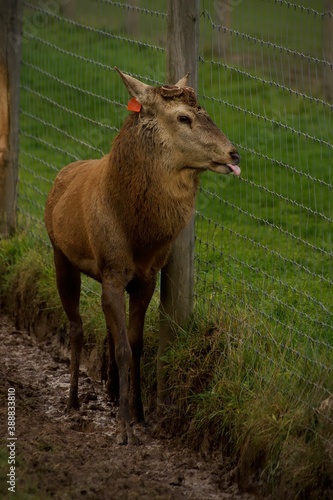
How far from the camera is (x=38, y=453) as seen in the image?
18.9 ft

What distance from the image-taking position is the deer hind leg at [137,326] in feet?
21.3

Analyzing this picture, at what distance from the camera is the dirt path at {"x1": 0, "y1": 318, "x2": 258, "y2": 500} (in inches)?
210

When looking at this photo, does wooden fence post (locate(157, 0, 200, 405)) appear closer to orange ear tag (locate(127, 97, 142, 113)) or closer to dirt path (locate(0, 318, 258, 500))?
orange ear tag (locate(127, 97, 142, 113))

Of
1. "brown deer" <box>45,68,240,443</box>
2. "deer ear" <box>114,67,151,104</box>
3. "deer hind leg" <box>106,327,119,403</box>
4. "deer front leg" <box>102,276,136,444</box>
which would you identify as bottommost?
"deer hind leg" <box>106,327,119,403</box>

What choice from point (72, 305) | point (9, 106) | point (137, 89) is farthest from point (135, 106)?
point (9, 106)

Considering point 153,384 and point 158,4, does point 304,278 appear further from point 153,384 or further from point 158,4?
point 158,4

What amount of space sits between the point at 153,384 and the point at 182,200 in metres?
1.39

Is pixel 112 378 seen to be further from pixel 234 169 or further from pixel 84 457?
pixel 234 169

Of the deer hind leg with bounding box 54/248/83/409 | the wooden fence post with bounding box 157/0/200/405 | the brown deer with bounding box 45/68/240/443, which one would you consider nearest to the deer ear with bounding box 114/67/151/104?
the brown deer with bounding box 45/68/240/443

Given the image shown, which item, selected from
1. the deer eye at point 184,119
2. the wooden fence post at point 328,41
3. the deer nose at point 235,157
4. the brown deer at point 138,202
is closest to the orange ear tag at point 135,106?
the brown deer at point 138,202

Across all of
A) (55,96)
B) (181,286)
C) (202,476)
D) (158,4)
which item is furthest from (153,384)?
(158,4)

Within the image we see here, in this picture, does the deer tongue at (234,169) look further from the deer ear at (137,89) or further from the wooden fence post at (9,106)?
the wooden fence post at (9,106)

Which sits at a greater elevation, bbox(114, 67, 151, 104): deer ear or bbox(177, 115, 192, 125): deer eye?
bbox(114, 67, 151, 104): deer ear

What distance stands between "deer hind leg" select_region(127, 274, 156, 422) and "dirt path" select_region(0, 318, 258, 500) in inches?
8.2
